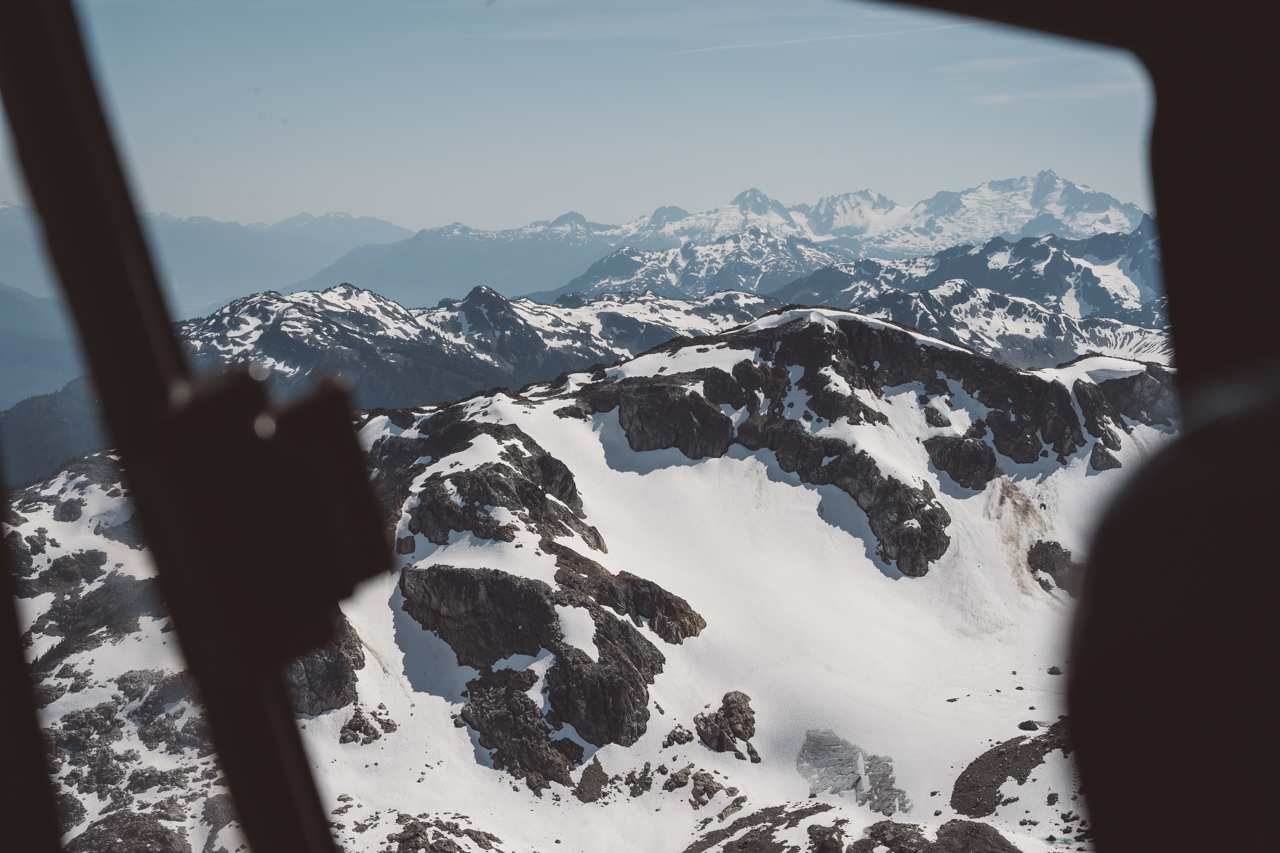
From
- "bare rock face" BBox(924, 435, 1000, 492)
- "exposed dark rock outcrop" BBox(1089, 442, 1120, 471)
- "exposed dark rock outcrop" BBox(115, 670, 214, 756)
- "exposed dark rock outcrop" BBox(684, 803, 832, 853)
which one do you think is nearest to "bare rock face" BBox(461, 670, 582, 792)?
"exposed dark rock outcrop" BBox(684, 803, 832, 853)

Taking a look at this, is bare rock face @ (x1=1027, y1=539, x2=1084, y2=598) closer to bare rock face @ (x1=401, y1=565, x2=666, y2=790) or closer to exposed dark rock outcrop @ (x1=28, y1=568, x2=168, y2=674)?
bare rock face @ (x1=401, y1=565, x2=666, y2=790)

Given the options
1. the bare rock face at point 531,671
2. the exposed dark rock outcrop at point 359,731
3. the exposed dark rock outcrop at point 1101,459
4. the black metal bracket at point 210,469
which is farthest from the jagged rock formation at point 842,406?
the black metal bracket at point 210,469

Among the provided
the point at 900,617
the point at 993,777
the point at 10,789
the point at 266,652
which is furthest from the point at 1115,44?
the point at 900,617

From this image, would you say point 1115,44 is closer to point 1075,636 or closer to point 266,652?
point 1075,636

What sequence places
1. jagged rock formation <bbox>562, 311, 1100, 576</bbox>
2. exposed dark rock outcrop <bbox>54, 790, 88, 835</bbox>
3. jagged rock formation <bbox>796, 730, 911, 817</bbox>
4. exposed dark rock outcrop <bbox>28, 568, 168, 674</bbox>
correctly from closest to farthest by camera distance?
exposed dark rock outcrop <bbox>54, 790, 88, 835</bbox>
jagged rock formation <bbox>796, 730, 911, 817</bbox>
exposed dark rock outcrop <bbox>28, 568, 168, 674</bbox>
jagged rock formation <bbox>562, 311, 1100, 576</bbox>

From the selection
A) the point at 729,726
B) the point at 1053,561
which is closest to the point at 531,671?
the point at 729,726

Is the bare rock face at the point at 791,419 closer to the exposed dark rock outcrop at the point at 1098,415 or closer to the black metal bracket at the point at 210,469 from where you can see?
A: the exposed dark rock outcrop at the point at 1098,415
